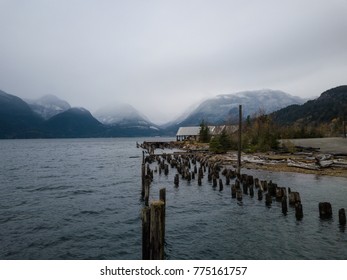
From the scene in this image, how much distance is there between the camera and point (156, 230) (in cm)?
842

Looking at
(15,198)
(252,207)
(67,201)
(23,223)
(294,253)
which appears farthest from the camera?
(15,198)

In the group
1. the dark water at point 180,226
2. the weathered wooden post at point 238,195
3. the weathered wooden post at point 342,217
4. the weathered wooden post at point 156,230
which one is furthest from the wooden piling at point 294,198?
the weathered wooden post at point 156,230

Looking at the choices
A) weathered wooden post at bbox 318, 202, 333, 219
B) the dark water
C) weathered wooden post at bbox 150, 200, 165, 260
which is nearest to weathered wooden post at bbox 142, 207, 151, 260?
weathered wooden post at bbox 150, 200, 165, 260

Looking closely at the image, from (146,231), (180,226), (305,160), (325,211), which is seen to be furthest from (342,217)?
(305,160)

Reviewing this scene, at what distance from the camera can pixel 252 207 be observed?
1873 centimetres

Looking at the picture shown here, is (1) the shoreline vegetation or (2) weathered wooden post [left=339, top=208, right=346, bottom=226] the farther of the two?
(1) the shoreline vegetation

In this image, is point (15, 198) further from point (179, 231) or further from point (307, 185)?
point (307, 185)

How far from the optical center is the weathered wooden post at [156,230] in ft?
27.4

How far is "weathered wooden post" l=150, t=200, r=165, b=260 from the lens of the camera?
8.34 m

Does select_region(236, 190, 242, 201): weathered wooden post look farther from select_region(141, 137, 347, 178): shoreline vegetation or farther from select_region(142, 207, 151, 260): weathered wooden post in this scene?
select_region(141, 137, 347, 178): shoreline vegetation
